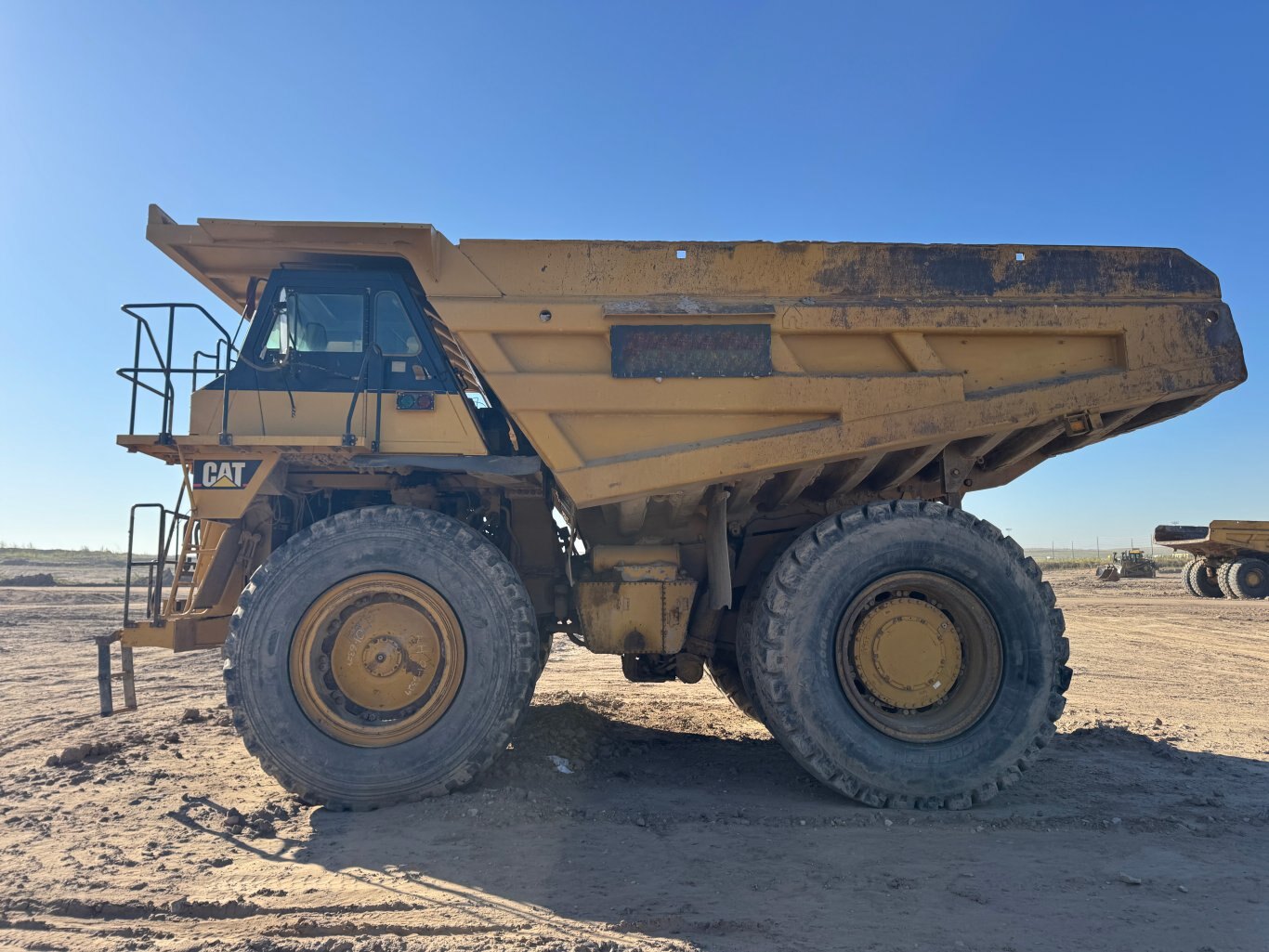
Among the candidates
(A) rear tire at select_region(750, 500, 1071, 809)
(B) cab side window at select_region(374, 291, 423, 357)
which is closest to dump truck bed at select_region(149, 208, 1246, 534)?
(B) cab side window at select_region(374, 291, 423, 357)

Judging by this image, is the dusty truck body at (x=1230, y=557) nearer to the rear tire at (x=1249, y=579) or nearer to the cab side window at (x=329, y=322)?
the rear tire at (x=1249, y=579)

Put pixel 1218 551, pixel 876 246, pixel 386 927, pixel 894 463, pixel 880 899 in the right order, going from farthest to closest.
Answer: pixel 1218 551, pixel 894 463, pixel 876 246, pixel 880 899, pixel 386 927

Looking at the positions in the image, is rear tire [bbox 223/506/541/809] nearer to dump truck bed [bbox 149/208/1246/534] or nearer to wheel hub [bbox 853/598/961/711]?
dump truck bed [bbox 149/208/1246/534]

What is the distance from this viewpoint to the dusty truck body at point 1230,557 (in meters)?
20.1

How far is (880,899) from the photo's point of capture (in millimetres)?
2998

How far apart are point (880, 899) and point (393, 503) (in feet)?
11.1

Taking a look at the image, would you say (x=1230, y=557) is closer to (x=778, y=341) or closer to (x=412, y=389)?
(x=778, y=341)

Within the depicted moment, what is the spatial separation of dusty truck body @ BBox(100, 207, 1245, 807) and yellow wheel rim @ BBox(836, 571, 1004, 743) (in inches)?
0.6


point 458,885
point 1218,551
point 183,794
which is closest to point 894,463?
point 458,885

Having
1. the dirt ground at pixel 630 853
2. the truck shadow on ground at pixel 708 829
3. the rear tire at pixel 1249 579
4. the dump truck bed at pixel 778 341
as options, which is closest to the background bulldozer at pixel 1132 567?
the rear tire at pixel 1249 579

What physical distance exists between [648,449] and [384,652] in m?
1.86

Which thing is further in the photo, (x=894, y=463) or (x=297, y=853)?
(x=894, y=463)

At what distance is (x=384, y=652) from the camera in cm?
419

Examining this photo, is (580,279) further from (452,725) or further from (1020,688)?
(1020,688)
